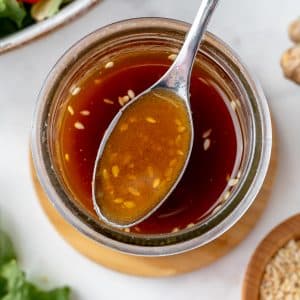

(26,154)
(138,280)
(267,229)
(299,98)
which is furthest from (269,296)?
(26,154)

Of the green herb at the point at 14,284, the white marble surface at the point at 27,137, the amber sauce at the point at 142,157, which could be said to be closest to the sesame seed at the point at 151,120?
the amber sauce at the point at 142,157

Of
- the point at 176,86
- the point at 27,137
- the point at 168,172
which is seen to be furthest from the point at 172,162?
the point at 27,137

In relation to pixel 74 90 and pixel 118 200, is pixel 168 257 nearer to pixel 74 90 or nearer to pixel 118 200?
pixel 118 200

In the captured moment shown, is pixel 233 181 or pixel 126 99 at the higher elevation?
pixel 126 99

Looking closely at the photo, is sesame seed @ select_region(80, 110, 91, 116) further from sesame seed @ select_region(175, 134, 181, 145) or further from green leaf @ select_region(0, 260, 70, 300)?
green leaf @ select_region(0, 260, 70, 300)

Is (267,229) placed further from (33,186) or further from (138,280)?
(33,186)

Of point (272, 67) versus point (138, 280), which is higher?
point (272, 67)
